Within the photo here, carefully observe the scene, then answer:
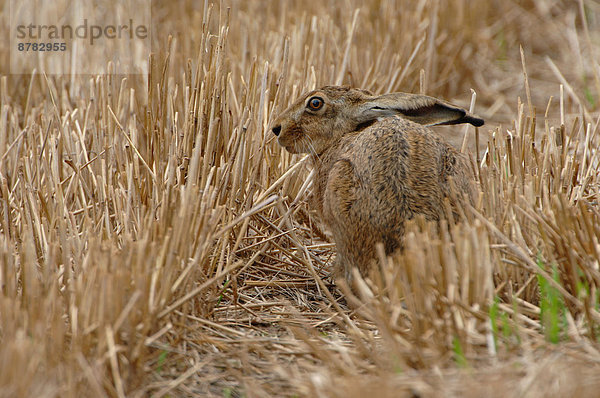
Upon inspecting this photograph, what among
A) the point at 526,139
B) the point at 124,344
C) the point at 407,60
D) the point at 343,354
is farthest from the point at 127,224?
the point at 407,60

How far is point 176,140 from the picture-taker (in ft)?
13.0

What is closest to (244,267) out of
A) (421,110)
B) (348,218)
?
(348,218)

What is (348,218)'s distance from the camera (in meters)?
3.35

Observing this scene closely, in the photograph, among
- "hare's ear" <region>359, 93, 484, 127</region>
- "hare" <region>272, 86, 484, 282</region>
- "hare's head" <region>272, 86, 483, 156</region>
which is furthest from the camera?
"hare's head" <region>272, 86, 483, 156</region>

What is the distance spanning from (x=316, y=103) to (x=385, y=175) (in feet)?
3.10

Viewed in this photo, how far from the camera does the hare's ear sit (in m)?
3.66

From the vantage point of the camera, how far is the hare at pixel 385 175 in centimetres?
319

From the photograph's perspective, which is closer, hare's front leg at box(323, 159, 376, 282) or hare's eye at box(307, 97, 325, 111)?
hare's front leg at box(323, 159, 376, 282)

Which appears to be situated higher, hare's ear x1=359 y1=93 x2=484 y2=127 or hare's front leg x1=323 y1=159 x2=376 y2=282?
hare's ear x1=359 y1=93 x2=484 y2=127

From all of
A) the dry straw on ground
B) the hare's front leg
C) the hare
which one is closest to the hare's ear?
the hare

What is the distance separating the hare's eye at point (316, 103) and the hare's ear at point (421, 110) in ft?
0.99

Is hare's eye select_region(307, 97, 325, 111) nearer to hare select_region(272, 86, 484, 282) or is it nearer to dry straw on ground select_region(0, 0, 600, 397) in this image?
hare select_region(272, 86, 484, 282)

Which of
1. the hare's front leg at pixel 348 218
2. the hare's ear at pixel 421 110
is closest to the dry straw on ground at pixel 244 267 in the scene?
the hare's front leg at pixel 348 218

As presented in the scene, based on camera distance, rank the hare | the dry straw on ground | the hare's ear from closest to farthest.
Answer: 1. the dry straw on ground
2. the hare
3. the hare's ear
